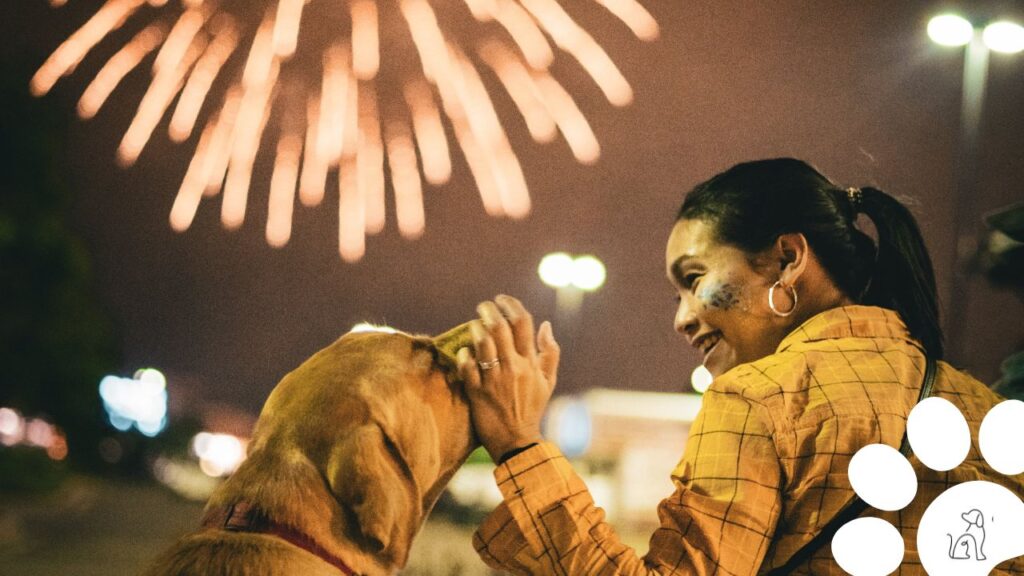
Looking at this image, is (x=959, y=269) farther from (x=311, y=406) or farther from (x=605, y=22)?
(x=311, y=406)

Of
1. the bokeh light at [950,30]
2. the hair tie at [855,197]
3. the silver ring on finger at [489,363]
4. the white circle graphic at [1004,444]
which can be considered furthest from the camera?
the bokeh light at [950,30]

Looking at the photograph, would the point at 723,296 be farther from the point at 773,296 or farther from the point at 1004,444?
the point at 1004,444

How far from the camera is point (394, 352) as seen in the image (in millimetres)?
2490

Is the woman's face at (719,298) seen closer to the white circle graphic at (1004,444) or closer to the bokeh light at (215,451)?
the white circle graphic at (1004,444)

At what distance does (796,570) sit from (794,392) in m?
0.37

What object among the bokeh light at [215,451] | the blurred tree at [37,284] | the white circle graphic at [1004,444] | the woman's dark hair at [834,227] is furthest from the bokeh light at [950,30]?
the bokeh light at [215,451]

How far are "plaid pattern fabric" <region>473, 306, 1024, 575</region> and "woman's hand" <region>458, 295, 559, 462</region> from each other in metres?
0.10

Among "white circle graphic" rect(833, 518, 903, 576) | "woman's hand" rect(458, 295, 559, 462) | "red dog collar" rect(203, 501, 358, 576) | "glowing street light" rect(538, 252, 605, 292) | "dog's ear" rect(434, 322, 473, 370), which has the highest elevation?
"glowing street light" rect(538, 252, 605, 292)

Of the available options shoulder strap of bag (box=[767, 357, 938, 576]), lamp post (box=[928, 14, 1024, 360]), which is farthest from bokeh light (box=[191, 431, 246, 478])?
shoulder strap of bag (box=[767, 357, 938, 576])

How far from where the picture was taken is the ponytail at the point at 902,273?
245 centimetres

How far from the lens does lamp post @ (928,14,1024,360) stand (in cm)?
844

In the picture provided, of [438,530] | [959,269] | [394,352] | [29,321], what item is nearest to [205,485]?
[29,321]

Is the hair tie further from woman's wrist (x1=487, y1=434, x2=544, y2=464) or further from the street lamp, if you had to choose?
the street lamp

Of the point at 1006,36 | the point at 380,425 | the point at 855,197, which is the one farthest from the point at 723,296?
the point at 1006,36
